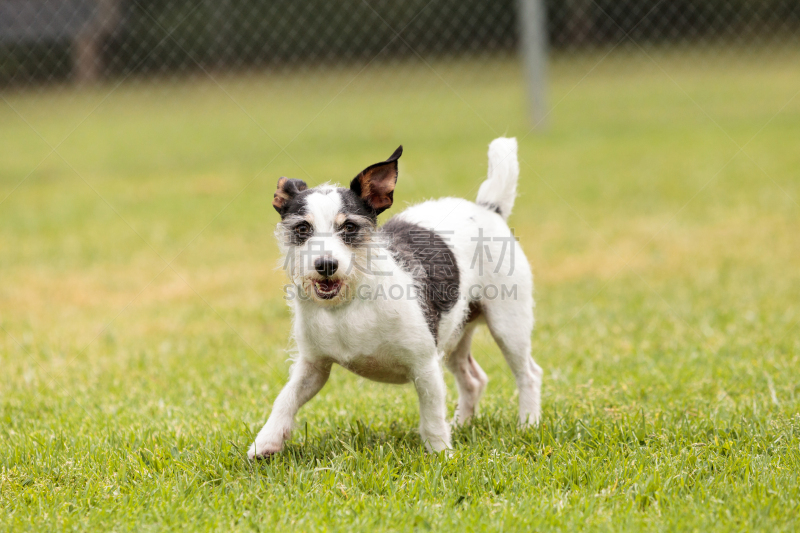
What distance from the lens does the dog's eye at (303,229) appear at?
3.46 meters

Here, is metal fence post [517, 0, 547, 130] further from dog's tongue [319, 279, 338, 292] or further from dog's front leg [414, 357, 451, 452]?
dog's tongue [319, 279, 338, 292]

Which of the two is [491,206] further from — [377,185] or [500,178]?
[377,185]

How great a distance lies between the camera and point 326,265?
332 cm

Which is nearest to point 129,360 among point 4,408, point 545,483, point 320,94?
point 4,408

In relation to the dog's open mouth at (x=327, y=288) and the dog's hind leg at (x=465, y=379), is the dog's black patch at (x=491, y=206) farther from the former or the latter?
the dog's open mouth at (x=327, y=288)

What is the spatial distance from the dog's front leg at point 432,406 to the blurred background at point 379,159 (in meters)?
0.70

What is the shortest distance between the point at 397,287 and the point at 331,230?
0.43 m

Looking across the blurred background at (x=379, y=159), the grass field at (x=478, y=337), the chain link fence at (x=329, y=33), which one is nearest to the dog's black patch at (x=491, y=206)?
the grass field at (x=478, y=337)

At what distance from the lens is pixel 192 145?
16.1 metres

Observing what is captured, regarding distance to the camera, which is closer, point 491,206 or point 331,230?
point 331,230

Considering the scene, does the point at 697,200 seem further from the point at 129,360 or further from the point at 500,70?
the point at 129,360

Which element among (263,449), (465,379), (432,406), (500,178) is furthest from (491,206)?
(263,449)

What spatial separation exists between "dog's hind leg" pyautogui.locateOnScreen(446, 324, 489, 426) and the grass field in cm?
19

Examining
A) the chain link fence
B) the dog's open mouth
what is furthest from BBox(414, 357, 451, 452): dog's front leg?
the chain link fence
